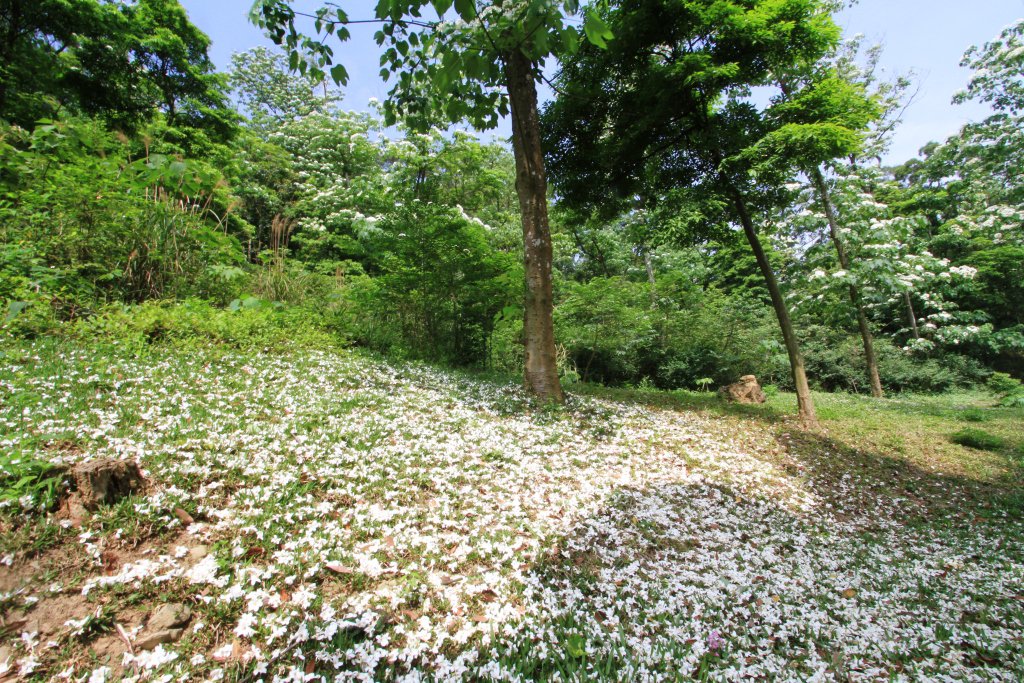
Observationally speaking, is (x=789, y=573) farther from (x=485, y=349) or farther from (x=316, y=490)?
(x=485, y=349)

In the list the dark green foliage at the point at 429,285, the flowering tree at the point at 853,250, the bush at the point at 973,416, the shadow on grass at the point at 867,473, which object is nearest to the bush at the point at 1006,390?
the flowering tree at the point at 853,250

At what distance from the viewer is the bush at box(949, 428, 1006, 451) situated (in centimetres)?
750

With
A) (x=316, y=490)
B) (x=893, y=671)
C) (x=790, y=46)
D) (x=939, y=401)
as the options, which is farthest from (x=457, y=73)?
(x=939, y=401)

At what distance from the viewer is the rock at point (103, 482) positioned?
2.44 meters

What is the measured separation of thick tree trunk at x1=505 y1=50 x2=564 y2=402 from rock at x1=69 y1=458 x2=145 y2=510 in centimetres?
486

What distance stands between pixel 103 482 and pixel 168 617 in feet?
3.68

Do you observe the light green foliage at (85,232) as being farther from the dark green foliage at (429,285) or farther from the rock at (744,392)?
the rock at (744,392)

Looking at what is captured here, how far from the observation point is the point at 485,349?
32.1 ft

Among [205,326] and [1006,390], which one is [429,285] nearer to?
[205,326]

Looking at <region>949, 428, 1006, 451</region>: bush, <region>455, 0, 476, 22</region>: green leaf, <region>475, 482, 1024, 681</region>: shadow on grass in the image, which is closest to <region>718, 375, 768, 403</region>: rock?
<region>949, 428, 1006, 451</region>: bush

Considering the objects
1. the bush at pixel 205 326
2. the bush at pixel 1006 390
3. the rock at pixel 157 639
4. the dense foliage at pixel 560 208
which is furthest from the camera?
the bush at pixel 1006 390

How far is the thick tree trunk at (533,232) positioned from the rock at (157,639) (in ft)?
16.7

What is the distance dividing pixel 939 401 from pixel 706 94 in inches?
588

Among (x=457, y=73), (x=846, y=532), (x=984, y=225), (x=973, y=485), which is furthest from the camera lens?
(x=984, y=225)
